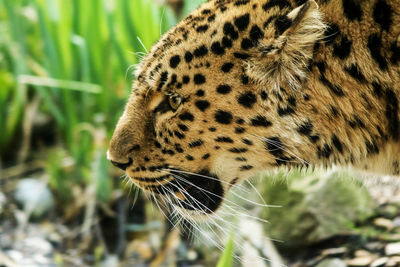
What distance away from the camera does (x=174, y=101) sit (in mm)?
2451

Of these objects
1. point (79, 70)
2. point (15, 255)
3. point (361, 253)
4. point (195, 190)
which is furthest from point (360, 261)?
point (79, 70)

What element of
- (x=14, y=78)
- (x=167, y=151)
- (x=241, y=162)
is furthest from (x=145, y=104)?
(x=14, y=78)

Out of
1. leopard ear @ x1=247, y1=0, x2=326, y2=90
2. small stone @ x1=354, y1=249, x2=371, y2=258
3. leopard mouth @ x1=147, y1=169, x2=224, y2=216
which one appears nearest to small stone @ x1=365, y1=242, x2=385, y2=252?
small stone @ x1=354, y1=249, x2=371, y2=258

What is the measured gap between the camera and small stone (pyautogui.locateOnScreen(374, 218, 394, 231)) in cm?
314

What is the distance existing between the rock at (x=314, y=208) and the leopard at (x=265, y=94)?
798 mm

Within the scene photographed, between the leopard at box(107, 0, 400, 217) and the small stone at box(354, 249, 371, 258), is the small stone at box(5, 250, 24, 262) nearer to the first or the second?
the leopard at box(107, 0, 400, 217)

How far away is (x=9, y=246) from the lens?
3715 mm

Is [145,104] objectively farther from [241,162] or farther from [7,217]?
[7,217]

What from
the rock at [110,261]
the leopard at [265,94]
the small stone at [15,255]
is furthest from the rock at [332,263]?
the small stone at [15,255]

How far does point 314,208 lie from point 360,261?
419mm

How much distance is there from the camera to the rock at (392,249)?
9.51 ft

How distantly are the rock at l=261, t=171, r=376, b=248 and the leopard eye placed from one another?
971mm

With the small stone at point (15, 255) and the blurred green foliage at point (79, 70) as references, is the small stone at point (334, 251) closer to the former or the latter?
the blurred green foliage at point (79, 70)

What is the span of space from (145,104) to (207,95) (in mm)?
314
